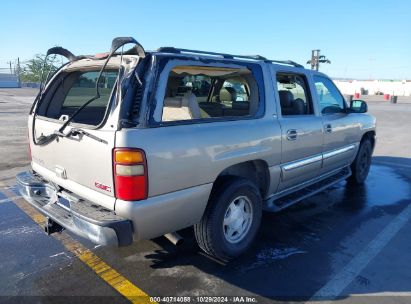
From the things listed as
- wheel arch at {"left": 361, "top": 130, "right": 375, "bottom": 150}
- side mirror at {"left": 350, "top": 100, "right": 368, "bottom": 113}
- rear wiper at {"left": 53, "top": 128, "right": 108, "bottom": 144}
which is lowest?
wheel arch at {"left": 361, "top": 130, "right": 375, "bottom": 150}

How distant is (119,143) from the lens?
2623mm

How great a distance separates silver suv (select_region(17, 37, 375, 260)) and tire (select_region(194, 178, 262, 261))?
12mm

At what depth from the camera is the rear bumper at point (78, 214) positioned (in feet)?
8.75

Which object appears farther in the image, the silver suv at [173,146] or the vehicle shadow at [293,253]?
the vehicle shadow at [293,253]

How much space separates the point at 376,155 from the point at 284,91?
5787mm

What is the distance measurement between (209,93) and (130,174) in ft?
8.93

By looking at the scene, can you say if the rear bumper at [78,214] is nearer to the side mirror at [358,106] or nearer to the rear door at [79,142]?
the rear door at [79,142]

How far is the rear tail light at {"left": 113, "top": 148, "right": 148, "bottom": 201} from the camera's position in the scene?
2637 mm

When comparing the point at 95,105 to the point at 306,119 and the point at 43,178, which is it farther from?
the point at 306,119

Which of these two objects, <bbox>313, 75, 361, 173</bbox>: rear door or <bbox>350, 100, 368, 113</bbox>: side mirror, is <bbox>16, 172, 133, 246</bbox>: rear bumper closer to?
<bbox>313, 75, 361, 173</bbox>: rear door

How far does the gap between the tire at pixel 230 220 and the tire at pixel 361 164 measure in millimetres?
3098

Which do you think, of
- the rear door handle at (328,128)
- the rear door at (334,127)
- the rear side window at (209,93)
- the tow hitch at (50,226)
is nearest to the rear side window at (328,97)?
the rear door at (334,127)

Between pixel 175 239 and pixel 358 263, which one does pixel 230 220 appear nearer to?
pixel 175 239

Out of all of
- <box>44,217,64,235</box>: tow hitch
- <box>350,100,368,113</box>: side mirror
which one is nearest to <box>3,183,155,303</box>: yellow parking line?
<box>44,217,64,235</box>: tow hitch
